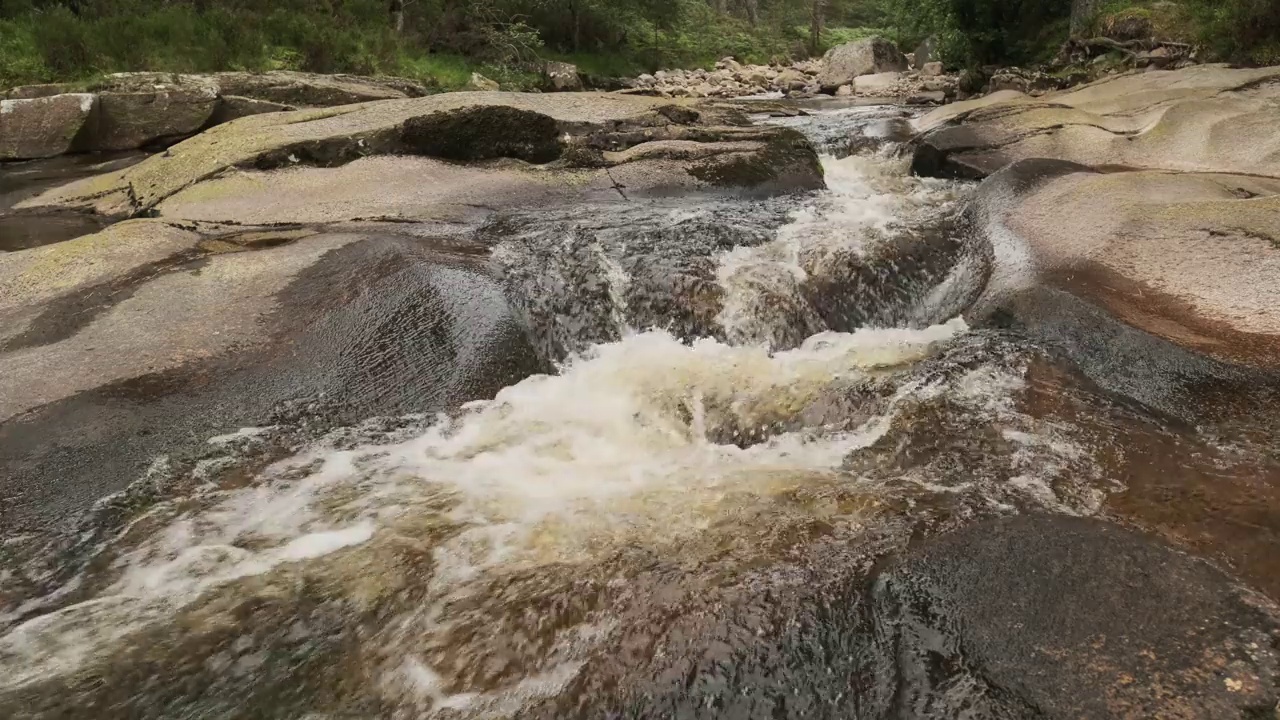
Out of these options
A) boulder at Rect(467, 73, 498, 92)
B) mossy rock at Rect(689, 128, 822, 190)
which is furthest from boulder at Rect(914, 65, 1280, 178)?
boulder at Rect(467, 73, 498, 92)

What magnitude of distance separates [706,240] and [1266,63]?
11505 mm

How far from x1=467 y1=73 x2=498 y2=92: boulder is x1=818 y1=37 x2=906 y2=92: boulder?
49.3 feet

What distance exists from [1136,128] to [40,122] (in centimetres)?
1749

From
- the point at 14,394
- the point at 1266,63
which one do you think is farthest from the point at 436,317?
the point at 1266,63

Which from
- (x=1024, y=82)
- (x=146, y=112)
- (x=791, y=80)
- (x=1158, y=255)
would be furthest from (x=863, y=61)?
(x=1158, y=255)

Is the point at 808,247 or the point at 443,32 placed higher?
the point at 443,32

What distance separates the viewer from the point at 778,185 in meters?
9.89

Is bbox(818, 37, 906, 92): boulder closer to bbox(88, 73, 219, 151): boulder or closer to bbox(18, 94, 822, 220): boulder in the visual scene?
bbox(18, 94, 822, 220): boulder

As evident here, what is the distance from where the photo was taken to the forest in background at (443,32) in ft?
49.2

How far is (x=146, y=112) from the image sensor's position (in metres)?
12.7

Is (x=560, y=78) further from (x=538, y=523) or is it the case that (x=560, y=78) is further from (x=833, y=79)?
(x=538, y=523)

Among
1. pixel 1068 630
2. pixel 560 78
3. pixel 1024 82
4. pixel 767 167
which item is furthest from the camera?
pixel 560 78

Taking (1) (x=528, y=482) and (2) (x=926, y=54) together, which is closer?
(1) (x=528, y=482)

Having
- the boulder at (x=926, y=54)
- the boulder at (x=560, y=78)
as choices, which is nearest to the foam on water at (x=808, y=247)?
the boulder at (x=560, y=78)
